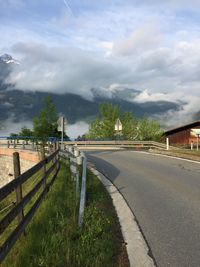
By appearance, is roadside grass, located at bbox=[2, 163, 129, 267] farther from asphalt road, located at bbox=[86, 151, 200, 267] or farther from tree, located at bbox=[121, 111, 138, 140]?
tree, located at bbox=[121, 111, 138, 140]

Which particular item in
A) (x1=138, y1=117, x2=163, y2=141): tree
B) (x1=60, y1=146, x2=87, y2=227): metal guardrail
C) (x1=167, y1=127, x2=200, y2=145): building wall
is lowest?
(x1=60, y1=146, x2=87, y2=227): metal guardrail

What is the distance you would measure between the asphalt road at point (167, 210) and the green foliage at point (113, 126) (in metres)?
51.9

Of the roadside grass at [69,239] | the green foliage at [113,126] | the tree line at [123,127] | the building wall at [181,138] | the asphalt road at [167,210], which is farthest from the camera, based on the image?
the green foliage at [113,126]

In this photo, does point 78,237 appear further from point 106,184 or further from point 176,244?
point 106,184

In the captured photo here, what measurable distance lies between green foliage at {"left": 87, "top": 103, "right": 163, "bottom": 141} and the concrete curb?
56.9m

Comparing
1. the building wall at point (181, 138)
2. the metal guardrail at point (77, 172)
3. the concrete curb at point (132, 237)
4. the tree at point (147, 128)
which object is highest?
the tree at point (147, 128)

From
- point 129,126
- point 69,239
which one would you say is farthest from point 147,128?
point 69,239

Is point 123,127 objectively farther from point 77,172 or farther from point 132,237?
point 132,237

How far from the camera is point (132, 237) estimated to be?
7312 millimetres

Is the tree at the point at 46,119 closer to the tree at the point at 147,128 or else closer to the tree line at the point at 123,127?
the tree line at the point at 123,127

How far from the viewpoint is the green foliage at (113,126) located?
69.0 meters

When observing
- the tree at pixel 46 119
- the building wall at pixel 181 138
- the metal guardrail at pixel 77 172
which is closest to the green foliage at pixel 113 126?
the building wall at pixel 181 138

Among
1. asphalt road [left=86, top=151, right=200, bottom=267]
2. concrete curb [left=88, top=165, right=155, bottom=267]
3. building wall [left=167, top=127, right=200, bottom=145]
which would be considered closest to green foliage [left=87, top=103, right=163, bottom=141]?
building wall [left=167, top=127, right=200, bottom=145]

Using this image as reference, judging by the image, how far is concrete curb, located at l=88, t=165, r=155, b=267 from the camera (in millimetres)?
6102
